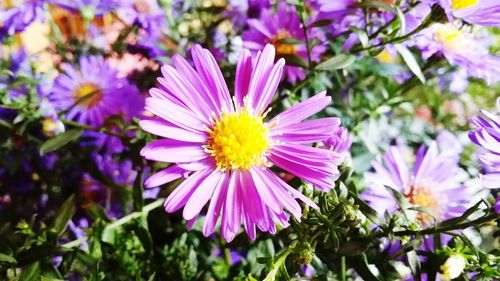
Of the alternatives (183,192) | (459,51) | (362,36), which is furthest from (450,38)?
(183,192)

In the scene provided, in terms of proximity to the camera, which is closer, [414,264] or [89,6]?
[414,264]

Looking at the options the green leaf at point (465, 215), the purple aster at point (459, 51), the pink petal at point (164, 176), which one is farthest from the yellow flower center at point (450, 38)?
the pink petal at point (164, 176)

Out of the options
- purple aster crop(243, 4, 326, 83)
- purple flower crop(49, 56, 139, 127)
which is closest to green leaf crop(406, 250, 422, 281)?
purple aster crop(243, 4, 326, 83)

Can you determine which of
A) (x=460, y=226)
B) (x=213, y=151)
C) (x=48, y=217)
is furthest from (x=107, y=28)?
(x=460, y=226)

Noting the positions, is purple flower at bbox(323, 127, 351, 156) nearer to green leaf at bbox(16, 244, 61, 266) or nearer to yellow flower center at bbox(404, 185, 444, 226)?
yellow flower center at bbox(404, 185, 444, 226)

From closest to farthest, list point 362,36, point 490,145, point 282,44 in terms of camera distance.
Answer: point 490,145 → point 362,36 → point 282,44

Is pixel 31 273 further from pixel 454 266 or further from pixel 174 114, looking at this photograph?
pixel 454 266

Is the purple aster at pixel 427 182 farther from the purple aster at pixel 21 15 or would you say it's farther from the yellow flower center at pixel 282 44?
the purple aster at pixel 21 15
